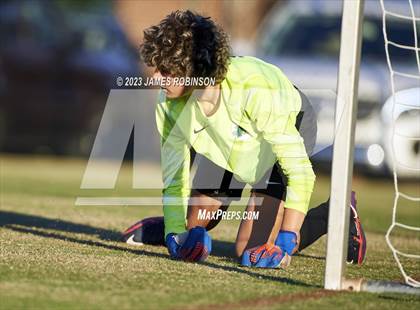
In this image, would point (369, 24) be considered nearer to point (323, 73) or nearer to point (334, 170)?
point (323, 73)

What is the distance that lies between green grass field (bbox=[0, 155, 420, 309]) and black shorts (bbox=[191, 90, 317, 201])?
0.43m

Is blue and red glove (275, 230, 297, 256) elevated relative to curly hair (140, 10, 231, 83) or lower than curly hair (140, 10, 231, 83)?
lower

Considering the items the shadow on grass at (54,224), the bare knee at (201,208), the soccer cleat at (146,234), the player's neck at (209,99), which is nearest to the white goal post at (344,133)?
the player's neck at (209,99)

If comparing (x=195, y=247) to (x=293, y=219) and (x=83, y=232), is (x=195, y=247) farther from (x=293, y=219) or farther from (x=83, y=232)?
(x=83, y=232)

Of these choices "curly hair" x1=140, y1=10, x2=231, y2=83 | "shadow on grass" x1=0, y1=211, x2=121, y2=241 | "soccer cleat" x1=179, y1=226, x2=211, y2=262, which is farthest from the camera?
"shadow on grass" x1=0, y1=211, x2=121, y2=241

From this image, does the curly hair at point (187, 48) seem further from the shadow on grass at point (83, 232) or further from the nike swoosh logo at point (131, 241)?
the nike swoosh logo at point (131, 241)

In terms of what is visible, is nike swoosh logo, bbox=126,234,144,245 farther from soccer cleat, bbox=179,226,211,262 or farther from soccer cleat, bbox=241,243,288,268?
soccer cleat, bbox=241,243,288,268

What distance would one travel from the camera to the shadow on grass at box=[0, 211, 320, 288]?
579 cm

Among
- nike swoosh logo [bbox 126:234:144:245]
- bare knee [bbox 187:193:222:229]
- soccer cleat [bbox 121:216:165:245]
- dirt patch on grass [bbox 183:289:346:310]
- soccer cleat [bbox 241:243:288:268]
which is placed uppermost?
bare knee [bbox 187:193:222:229]

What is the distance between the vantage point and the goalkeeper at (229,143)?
19.1 ft

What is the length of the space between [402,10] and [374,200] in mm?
3599

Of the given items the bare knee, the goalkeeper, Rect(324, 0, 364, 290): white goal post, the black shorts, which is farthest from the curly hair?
the bare knee

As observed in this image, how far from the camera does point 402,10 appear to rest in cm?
1529

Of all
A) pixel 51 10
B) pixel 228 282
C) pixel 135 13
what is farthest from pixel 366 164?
pixel 135 13
